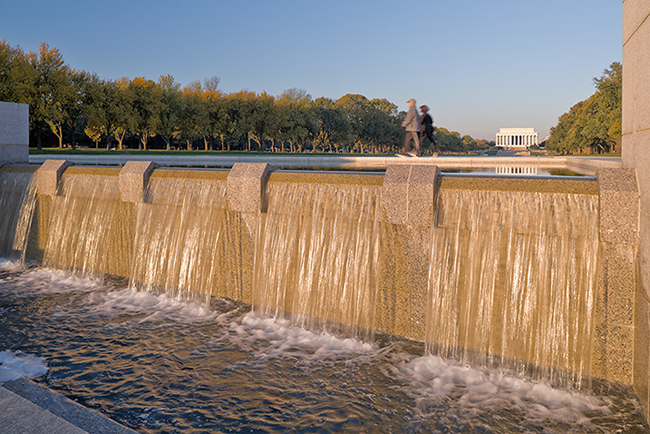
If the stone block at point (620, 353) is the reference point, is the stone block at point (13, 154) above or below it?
above

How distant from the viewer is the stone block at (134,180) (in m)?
8.95

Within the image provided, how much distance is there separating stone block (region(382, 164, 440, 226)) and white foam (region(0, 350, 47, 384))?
473 centimetres

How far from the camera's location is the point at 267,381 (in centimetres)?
529

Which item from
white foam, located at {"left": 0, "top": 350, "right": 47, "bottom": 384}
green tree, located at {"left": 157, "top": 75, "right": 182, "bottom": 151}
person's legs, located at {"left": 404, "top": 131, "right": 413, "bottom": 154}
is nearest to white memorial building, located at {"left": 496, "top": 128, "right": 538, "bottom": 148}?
green tree, located at {"left": 157, "top": 75, "right": 182, "bottom": 151}

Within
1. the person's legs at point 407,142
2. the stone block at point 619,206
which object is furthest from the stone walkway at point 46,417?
the person's legs at point 407,142

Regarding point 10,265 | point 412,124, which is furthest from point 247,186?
point 412,124

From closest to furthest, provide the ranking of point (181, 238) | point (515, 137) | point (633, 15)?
1. point (633, 15)
2. point (181, 238)
3. point (515, 137)

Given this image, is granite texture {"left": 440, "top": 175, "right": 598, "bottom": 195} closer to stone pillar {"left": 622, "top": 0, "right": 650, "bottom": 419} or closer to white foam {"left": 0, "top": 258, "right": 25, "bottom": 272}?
stone pillar {"left": 622, "top": 0, "right": 650, "bottom": 419}

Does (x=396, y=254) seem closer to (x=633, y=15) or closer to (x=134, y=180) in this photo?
(x=633, y=15)

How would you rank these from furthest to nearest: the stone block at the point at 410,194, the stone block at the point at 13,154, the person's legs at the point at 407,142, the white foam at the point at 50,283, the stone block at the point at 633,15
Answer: the person's legs at the point at 407,142 < the stone block at the point at 13,154 < the white foam at the point at 50,283 < the stone block at the point at 410,194 < the stone block at the point at 633,15

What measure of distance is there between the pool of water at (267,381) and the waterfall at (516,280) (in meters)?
0.31

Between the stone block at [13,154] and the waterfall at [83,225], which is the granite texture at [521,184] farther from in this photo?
the stone block at [13,154]

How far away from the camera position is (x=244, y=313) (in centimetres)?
757

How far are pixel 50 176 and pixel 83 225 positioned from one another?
5.04ft
